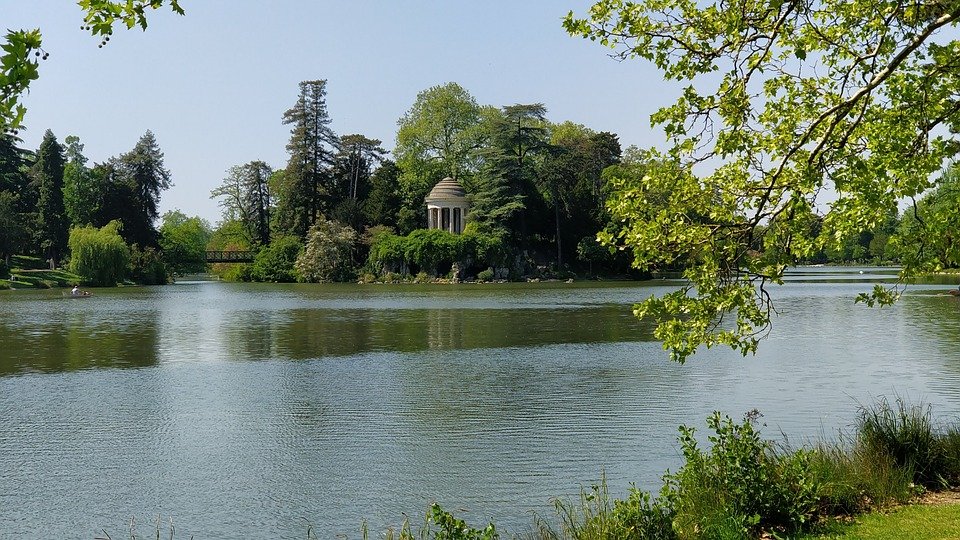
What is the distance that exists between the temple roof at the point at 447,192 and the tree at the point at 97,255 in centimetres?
2672

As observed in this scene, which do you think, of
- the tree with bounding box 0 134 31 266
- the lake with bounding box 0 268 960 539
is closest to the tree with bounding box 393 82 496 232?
the tree with bounding box 0 134 31 266

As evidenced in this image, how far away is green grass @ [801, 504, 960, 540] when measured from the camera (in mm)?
6250

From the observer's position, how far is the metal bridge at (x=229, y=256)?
90.6 metres

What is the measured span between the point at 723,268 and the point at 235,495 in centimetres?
592

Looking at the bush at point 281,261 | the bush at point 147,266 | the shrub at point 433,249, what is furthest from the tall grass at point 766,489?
the bush at point 281,261

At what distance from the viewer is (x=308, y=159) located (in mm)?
84938

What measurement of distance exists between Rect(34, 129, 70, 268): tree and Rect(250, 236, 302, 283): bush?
58.1ft

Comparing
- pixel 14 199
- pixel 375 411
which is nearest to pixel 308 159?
pixel 14 199

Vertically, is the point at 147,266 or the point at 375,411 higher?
the point at 147,266

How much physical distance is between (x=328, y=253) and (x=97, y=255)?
1923 centimetres

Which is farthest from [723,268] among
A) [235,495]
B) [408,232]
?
[408,232]

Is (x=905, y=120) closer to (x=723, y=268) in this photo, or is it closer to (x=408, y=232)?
(x=723, y=268)

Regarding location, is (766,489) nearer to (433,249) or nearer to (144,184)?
(433,249)

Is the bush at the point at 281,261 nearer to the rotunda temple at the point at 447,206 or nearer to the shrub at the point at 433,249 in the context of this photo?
the rotunda temple at the point at 447,206
